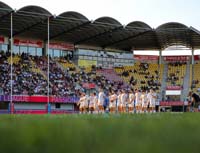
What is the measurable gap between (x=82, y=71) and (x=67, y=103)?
1102 centimetres

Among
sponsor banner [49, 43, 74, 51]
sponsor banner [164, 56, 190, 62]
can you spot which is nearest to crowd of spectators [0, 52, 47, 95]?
sponsor banner [49, 43, 74, 51]

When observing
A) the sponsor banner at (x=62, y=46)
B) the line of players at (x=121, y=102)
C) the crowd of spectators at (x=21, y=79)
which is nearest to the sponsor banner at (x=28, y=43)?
the sponsor banner at (x=62, y=46)

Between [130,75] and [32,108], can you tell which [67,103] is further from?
[130,75]

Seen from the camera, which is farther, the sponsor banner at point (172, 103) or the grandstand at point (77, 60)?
the sponsor banner at point (172, 103)

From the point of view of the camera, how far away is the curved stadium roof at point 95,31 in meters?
44.1

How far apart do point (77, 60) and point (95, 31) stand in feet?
26.0

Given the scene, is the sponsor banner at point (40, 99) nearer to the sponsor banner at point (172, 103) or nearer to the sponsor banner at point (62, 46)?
the sponsor banner at point (172, 103)

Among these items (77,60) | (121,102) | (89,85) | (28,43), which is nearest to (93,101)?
(121,102)

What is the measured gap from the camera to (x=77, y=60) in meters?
59.0

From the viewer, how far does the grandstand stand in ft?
144

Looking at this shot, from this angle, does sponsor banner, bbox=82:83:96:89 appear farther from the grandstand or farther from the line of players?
the line of players

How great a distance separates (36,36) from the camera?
2136 inches

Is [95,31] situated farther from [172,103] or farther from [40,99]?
[172,103]

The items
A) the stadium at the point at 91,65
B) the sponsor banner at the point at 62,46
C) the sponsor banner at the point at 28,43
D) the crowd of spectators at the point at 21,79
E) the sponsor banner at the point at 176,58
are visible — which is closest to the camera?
the stadium at the point at 91,65
